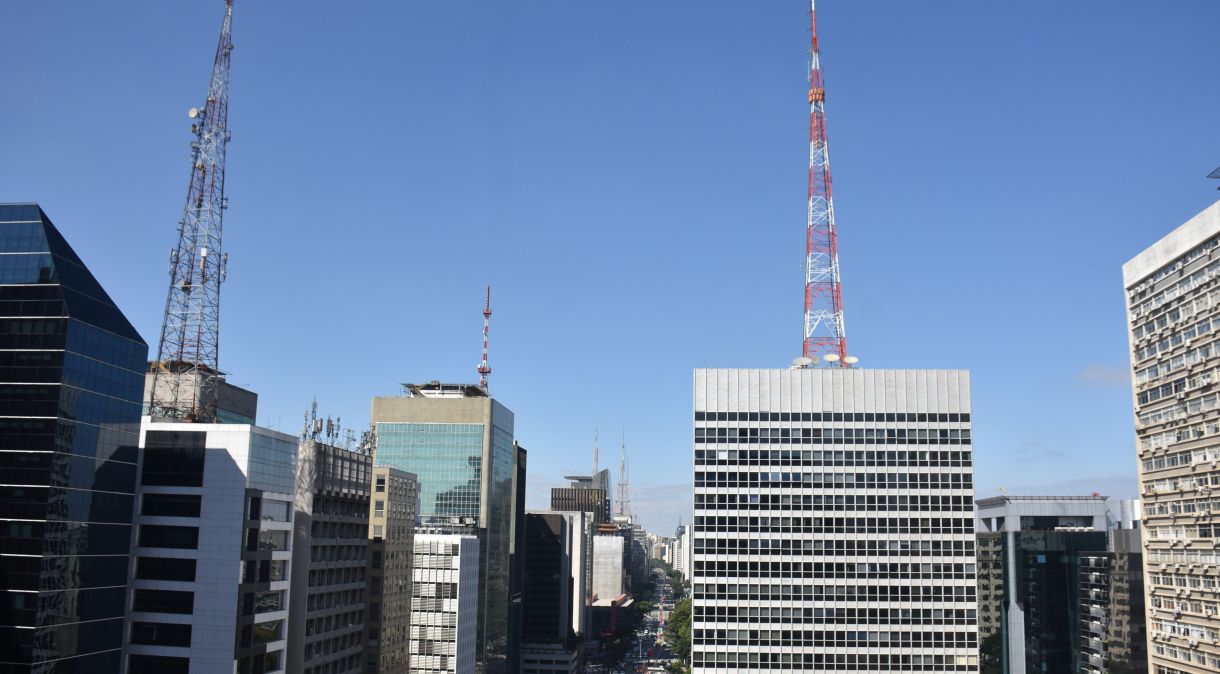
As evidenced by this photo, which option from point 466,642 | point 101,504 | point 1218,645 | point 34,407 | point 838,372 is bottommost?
point 466,642

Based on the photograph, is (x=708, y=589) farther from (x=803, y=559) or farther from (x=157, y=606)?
(x=157, y=606)

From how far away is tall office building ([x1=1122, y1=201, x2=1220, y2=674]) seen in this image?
10256 cm

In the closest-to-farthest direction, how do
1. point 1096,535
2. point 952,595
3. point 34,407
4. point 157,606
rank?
point 34,407 < point 157,606 < point 952,595 < point 1096,535

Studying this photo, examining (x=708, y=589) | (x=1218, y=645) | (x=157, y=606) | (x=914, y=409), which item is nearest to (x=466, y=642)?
(x=708, y=589)

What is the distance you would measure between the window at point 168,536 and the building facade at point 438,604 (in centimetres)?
6132

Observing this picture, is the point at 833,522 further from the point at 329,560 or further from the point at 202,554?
the point at 202,554

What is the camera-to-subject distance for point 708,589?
136 m

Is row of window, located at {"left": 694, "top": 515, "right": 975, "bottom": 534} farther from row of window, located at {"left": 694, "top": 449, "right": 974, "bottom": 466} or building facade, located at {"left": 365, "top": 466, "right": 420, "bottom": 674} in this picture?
building facade, located at {"left": 365, "top": 466, "right": 420, "bottom": 674}

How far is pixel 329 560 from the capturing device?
13475 centimetres

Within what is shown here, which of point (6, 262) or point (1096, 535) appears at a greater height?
point (6, 262)

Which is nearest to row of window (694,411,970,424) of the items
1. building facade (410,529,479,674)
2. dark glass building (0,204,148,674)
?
building facade (410,529,479,674)

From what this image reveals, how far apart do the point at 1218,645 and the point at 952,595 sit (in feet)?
127

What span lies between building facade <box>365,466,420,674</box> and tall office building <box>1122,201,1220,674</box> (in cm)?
10521

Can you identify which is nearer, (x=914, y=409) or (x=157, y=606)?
(x=157, y=606)
